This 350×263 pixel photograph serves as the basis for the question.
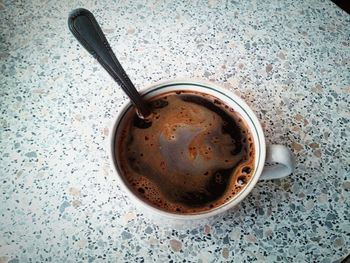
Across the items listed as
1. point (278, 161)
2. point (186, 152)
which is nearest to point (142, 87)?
point (186, 152)

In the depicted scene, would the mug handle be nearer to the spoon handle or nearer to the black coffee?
the black coffee

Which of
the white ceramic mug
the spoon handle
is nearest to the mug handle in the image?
the white ceramic mug

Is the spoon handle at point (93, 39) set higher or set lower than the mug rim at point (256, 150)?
higher

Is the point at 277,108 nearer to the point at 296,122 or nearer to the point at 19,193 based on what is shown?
the point at 296,122

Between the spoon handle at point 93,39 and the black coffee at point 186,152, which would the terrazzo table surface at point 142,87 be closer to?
the black coffee at point 186,152

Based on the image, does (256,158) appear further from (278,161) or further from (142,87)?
(142,87)

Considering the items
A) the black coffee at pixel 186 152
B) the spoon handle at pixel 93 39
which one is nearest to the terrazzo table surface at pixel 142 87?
the black coffee at pixel 186 152
